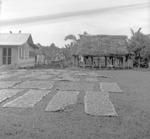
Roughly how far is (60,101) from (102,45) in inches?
636

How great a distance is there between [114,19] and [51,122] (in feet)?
8.72

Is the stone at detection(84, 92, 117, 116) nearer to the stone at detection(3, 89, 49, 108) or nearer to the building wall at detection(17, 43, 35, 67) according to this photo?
the stone at detection(3, 89, 49, 108)

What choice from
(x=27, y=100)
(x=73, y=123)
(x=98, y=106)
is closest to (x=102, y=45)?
(x=27, y=100)

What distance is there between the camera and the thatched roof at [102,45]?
801 inches

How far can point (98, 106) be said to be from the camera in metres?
5.38

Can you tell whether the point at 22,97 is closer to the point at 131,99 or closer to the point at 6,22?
the point at 131,99

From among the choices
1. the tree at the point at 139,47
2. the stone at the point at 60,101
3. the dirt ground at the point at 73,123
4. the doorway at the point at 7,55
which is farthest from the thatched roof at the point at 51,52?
the dirt ground at the point at 73,123

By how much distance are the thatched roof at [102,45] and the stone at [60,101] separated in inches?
545

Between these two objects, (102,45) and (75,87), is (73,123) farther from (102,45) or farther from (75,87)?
(102,45)

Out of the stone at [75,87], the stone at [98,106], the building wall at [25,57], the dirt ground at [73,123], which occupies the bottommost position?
the dirt ground at [73,123]

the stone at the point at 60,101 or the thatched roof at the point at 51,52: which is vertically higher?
the thatched roof at the point at 51,52

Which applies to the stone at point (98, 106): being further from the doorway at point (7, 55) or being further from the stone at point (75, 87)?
the doorway at point (7, 55)

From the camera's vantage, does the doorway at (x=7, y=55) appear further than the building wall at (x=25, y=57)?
No

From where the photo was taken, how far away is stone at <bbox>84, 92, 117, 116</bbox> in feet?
15.9
